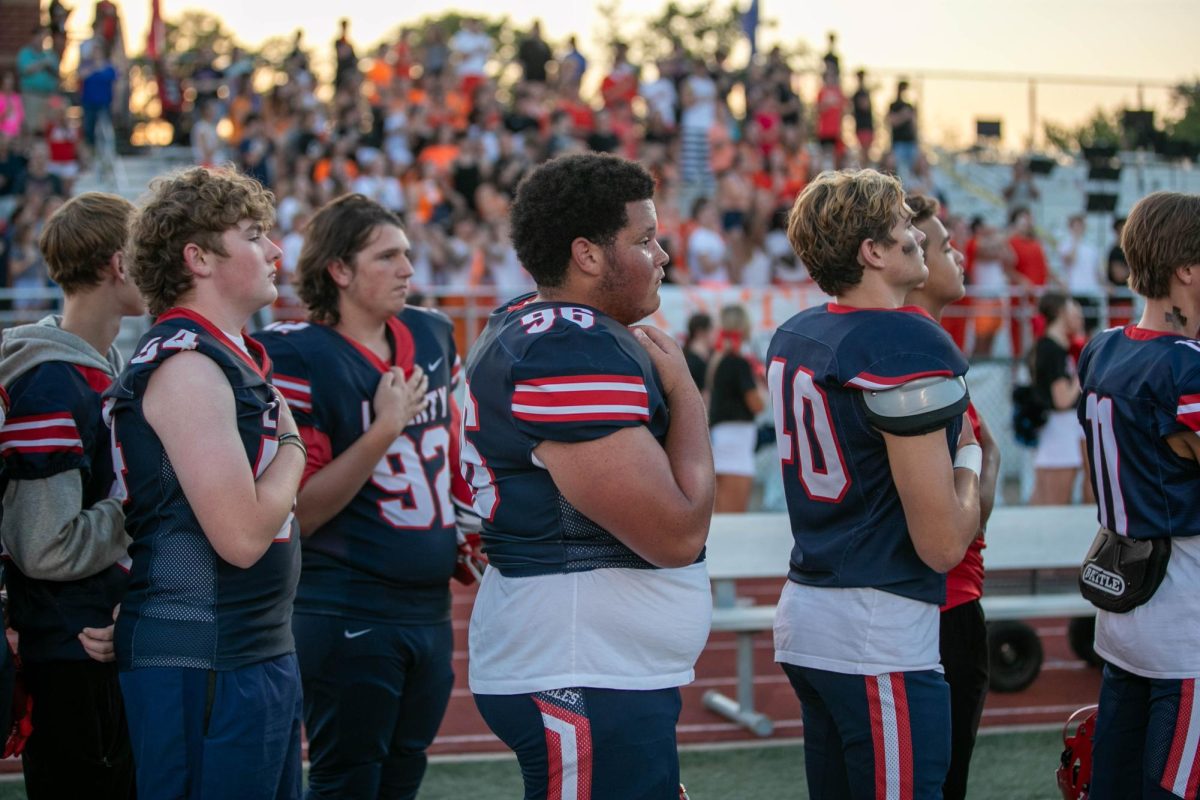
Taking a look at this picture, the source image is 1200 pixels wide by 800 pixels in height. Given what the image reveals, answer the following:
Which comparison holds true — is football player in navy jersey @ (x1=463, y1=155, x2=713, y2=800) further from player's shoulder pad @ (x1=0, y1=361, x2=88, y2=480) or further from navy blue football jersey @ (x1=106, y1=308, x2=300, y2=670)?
player's shoulder pad @ (x1=0, y1=361, x2=88, y2=480)

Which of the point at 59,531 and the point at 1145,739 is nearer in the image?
the point at 59,531

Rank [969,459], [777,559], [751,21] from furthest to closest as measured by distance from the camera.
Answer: [751,21] → [777,559] → [969,459]

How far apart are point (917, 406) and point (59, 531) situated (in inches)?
76.2

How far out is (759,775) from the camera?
5035 mm

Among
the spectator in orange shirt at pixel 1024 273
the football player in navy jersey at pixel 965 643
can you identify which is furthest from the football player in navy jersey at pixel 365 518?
the spectator in orange shirt at pixel 1024 273

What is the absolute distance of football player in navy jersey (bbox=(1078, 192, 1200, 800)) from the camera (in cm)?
303

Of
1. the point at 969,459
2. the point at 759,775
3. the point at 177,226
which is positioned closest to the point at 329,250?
the point at 177,226

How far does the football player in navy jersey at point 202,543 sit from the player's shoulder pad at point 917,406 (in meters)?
1.25

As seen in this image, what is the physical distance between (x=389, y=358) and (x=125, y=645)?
52.4 inches

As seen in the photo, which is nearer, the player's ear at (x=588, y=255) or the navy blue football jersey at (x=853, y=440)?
the player's ear at (x=588, y=255)

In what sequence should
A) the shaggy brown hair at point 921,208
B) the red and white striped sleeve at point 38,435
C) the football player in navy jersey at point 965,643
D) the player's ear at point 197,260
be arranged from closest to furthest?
1. the player's ear at point 197,260
2. the red and white striped sleeve at point 38,435
3. the football player in navy jersey at point 965,643
4. the shaggy brown hair at point 921,208

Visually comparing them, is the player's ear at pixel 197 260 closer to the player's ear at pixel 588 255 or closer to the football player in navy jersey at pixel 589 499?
the football player in navy jersey at pixel 589 499

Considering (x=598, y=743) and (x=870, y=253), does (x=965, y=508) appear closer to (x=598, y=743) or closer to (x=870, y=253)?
(x=870, y=253)

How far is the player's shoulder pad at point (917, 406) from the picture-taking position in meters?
2.66
